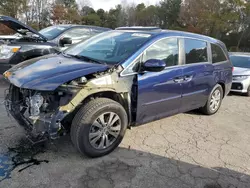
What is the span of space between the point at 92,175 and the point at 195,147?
1.68 meters

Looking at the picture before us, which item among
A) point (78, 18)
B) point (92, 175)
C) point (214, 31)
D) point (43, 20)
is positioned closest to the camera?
point (92, 175)

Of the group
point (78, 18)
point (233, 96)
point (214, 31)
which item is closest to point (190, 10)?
point (214, 31)

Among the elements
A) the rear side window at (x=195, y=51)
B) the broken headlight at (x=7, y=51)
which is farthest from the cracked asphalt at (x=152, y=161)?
the broken headlight at (x=7, y=51)

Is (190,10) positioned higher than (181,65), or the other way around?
(190,10)

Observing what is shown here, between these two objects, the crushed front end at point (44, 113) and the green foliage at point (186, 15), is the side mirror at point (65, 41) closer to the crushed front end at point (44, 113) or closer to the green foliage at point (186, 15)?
the crushed front end at point (44, 113)

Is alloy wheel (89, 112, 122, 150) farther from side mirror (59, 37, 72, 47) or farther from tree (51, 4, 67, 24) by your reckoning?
tree (51, 4, 67, 24)

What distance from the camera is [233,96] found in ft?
24.0

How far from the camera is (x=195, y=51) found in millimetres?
4254

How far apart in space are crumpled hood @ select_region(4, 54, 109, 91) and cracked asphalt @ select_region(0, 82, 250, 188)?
933 mm

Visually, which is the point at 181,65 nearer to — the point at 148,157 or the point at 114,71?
the point at 114,71

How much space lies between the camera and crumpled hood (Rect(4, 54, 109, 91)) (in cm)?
268

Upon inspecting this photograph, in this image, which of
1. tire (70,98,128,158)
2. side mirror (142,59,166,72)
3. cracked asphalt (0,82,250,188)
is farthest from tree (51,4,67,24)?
tire (70,98,128,158)

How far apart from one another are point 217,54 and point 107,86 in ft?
9.62

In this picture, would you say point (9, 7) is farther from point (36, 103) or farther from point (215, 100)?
point (36, 103)
